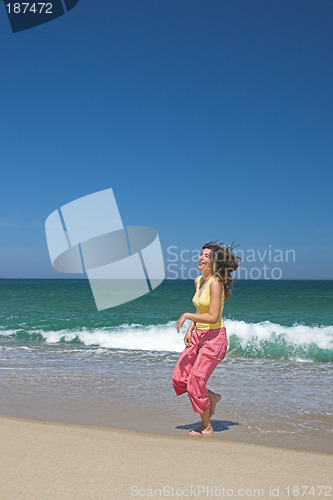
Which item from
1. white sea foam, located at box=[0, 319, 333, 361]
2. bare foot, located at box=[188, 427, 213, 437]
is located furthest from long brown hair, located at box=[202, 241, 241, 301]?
white sea foam, located at box=[0, 319, 333, 361]

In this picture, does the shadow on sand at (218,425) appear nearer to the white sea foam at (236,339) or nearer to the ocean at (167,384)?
the ocean at (167,384)

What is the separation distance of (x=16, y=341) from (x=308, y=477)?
1076 centimetres

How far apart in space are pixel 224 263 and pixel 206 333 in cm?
68

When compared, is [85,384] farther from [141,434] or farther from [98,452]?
[98,452]

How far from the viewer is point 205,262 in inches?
173

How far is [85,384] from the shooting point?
6.99m

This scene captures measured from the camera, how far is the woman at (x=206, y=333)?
4.25m

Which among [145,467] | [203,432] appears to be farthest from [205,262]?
[145,467]

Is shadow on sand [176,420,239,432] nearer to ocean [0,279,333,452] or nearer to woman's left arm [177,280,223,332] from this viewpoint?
ocean [0,279,333,452]

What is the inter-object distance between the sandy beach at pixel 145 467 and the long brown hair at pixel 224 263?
1.43 m

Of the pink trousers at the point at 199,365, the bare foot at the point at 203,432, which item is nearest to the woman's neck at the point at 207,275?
the pink trousers at the point at 199,365

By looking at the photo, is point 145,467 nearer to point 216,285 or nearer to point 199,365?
point 199,365

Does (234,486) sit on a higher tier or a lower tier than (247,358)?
higher

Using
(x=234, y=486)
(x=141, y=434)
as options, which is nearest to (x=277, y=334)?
(x=141, y=434)
